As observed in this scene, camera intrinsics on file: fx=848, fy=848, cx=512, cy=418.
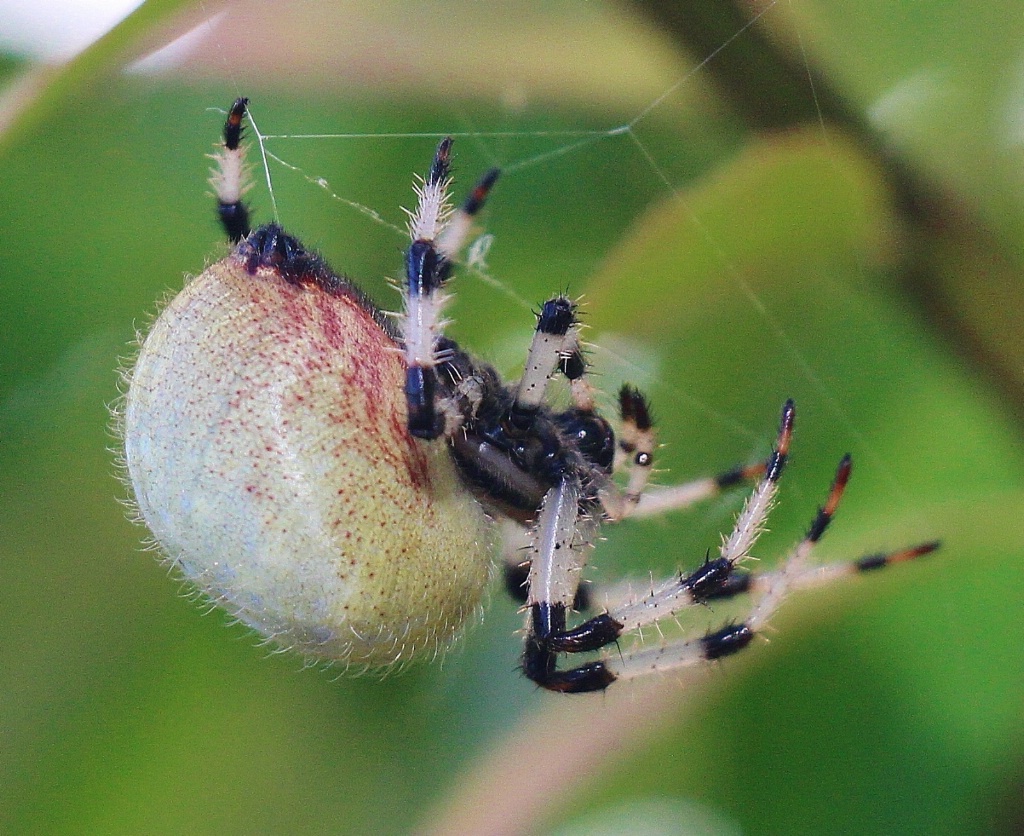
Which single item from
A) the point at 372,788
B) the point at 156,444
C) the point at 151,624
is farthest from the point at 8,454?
the point at 372,788

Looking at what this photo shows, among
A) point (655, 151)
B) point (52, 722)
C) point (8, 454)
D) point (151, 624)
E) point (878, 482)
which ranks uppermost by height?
point (655, 151)

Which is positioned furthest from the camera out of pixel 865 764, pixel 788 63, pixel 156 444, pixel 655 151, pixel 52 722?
pixel 655 151

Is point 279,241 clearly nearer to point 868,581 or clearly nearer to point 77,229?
point 77,229

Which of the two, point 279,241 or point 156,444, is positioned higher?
point 279,241

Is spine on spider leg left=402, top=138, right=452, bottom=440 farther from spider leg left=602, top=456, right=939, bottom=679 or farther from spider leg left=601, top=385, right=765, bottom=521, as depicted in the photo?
spider leg left=602, top=456, right=939, bottom=679

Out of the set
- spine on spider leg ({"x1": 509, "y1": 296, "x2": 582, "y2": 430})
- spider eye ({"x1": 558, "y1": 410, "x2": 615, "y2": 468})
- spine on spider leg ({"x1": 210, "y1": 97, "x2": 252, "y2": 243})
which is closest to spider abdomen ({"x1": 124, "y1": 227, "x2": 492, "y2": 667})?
spine on spider leg ({"x1": 210, "y1": 97, "x2": 252, "y2": 243})

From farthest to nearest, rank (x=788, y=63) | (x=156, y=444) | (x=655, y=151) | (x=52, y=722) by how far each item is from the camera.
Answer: (x=655, y=151) → (x=52, y=722) → (x=788, y=63) → (x=156, y=444)

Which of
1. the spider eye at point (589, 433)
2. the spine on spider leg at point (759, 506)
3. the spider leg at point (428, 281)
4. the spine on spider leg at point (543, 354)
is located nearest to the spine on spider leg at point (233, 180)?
the spider leg at point (428, 281)
